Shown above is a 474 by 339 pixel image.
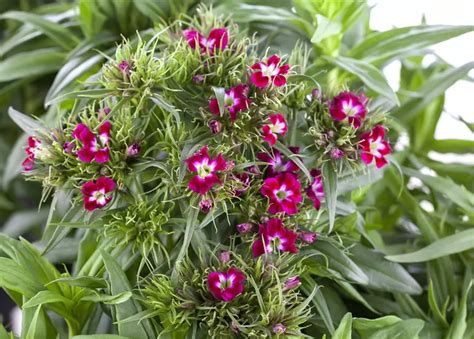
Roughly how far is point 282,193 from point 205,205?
0.09 meters

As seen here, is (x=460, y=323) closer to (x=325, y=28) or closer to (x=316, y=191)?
(x=316, y=191)

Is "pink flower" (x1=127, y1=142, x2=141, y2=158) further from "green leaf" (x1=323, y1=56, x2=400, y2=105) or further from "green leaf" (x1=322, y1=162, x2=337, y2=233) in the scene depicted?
"green leaf" (x1=323, y1=56, x2=400, y2=105)

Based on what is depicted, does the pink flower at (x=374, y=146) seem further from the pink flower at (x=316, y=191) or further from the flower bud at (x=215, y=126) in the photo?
the flower bud at (x=215, y=126)

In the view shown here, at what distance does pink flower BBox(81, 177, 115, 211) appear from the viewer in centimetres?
73

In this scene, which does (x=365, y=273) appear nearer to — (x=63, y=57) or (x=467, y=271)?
(x=467, y=271)

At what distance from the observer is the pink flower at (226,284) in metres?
0.72

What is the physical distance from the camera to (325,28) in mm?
934

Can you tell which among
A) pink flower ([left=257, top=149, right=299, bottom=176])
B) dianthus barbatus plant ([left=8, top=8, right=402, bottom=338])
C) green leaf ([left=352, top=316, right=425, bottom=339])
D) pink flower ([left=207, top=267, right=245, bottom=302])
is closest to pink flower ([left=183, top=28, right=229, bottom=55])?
dianthus barbatus plant ([left=8, top=8, right=402, bottom=338])

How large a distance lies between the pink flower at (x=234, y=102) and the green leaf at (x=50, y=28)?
1.61 feet

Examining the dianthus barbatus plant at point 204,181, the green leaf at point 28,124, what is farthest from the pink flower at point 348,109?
the green leaf at point 28,124

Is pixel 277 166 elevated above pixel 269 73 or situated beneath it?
situated beneath

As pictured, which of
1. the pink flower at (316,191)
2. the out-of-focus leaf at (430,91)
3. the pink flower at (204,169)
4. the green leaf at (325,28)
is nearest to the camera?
the pink flower at (204,169)

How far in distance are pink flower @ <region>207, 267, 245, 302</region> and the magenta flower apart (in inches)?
6.4

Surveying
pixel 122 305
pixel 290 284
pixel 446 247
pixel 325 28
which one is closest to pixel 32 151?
pixel 122 305
